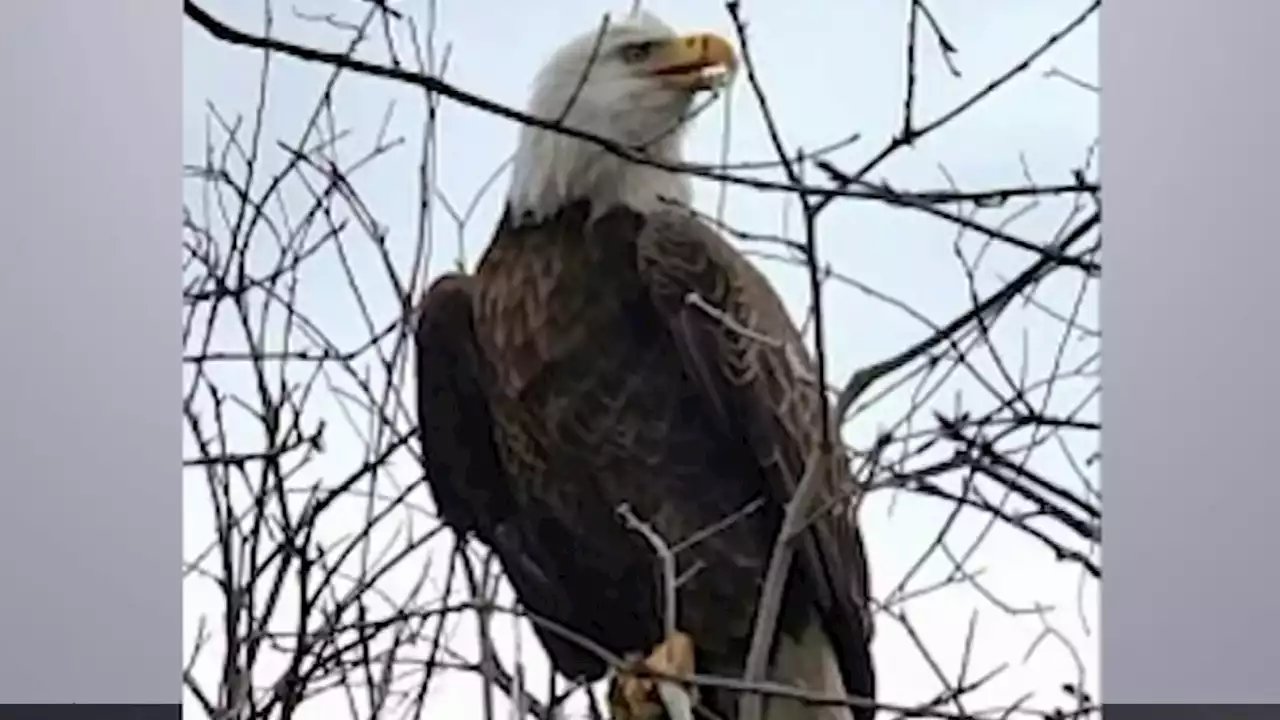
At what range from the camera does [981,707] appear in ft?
6.52

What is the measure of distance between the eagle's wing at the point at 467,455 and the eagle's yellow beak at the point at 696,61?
0.29 m

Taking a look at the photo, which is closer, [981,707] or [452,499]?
[981,707]

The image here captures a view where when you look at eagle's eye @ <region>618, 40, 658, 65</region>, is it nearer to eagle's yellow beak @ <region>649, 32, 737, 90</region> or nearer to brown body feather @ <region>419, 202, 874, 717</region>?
eagle's yellow beak @ <region>649, 32, 737, 90</region>

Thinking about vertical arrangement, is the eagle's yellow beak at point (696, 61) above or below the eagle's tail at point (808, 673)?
above

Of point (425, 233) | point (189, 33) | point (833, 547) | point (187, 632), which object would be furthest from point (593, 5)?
point (187, 632)
